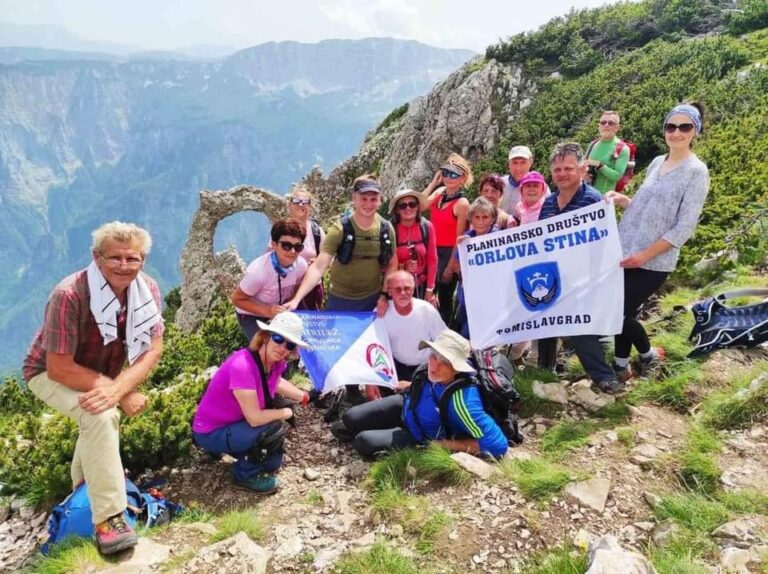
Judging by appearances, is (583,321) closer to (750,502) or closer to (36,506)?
(750,502)

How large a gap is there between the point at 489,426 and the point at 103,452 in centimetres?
346

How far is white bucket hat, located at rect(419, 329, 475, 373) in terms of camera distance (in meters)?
4.86

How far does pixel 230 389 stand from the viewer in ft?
16.9

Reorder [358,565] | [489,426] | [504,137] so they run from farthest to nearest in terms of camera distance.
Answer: [504,137], [489,426], [358,565]

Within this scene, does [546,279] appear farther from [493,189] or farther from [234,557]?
[234,557]

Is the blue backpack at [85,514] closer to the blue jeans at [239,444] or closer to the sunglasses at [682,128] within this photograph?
the blue jeans at [239,444]

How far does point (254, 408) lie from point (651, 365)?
4.66m

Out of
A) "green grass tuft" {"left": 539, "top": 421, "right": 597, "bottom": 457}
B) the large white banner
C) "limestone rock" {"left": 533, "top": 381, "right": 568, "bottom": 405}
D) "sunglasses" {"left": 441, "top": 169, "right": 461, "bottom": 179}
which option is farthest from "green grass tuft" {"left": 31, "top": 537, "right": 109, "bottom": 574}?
"sunglasses" {"left": 441, "top": 169, "right": 461, "bottom": 179}

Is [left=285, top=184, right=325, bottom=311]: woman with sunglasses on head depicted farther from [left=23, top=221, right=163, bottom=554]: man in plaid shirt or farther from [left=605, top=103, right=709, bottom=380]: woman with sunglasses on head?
[left=605, top=103, right=709, bottom=380]: woman with sunglasses on head

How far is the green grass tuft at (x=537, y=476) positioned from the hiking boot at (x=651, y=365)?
6.96 feet

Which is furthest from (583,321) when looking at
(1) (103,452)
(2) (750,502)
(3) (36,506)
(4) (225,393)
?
(3) (36,506)

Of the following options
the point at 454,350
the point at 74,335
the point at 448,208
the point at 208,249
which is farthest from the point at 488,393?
the point at 208,249

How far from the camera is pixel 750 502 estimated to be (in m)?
3.86

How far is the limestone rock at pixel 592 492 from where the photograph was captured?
4141 mm
